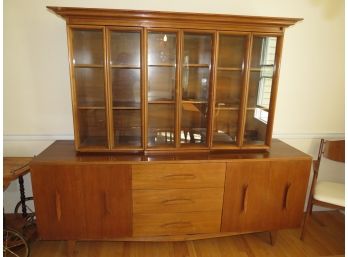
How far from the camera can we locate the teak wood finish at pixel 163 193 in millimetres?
1597

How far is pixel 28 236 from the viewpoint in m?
1.82

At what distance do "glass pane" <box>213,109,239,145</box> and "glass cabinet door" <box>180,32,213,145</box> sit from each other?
11 centimetres

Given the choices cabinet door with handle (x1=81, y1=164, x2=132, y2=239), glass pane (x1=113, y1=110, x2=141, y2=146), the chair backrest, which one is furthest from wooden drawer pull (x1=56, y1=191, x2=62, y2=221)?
the chair backrest

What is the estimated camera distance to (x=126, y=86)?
180cm

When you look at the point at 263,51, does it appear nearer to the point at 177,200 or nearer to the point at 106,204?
the point at 177,200

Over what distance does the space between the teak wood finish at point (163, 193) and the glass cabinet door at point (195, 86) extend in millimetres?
215

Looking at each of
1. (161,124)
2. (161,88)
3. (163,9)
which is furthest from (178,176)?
(163,9)

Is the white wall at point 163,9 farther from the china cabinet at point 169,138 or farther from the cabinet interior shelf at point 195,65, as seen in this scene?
the cabinet interior shelf at point 195,65

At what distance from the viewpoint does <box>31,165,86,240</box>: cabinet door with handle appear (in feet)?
5.15

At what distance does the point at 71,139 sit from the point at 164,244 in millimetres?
1151

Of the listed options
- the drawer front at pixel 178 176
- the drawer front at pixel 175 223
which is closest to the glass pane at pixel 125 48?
the drawer front at pixel 178 176

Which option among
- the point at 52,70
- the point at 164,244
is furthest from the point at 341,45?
the point at 52,70

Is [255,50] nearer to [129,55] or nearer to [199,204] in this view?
[129,55]

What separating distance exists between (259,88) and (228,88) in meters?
0.24
